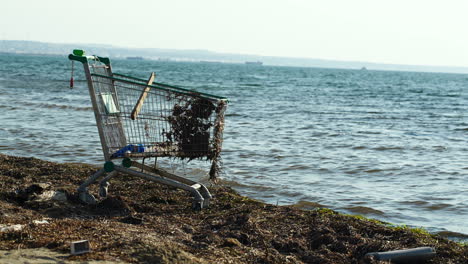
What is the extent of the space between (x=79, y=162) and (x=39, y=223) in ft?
16.7

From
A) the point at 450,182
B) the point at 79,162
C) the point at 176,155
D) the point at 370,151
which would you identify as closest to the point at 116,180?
the point at 176,155

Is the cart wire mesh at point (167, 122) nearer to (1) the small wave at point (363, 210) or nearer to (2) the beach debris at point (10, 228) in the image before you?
(2) the beach debris at point (10, 228)

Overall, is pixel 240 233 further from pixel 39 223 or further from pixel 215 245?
pixel 39 223

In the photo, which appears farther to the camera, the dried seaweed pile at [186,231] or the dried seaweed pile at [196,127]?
the dried seaweed pile at [196,127]

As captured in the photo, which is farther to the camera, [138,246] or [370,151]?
[370,151]

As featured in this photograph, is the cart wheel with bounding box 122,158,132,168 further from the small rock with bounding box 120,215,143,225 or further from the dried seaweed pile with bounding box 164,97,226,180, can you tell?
the small rock with bounding box 120,215,143,225

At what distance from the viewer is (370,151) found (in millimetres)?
12547

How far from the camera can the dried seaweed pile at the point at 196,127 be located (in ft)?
21.0

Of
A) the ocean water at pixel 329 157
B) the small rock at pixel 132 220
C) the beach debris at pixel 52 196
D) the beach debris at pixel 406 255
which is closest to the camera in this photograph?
the beach debris at pixel 406 255

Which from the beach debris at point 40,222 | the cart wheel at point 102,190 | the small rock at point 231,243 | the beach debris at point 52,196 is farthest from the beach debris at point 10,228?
the cart wheel at point 102,190

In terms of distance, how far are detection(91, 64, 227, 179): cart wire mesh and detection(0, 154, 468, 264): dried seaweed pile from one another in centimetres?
57

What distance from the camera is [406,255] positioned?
4863mm

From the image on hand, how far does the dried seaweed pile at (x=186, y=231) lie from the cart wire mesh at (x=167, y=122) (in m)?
0.57

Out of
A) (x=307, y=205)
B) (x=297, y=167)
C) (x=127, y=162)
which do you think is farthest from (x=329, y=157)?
(x=127, y=162)
